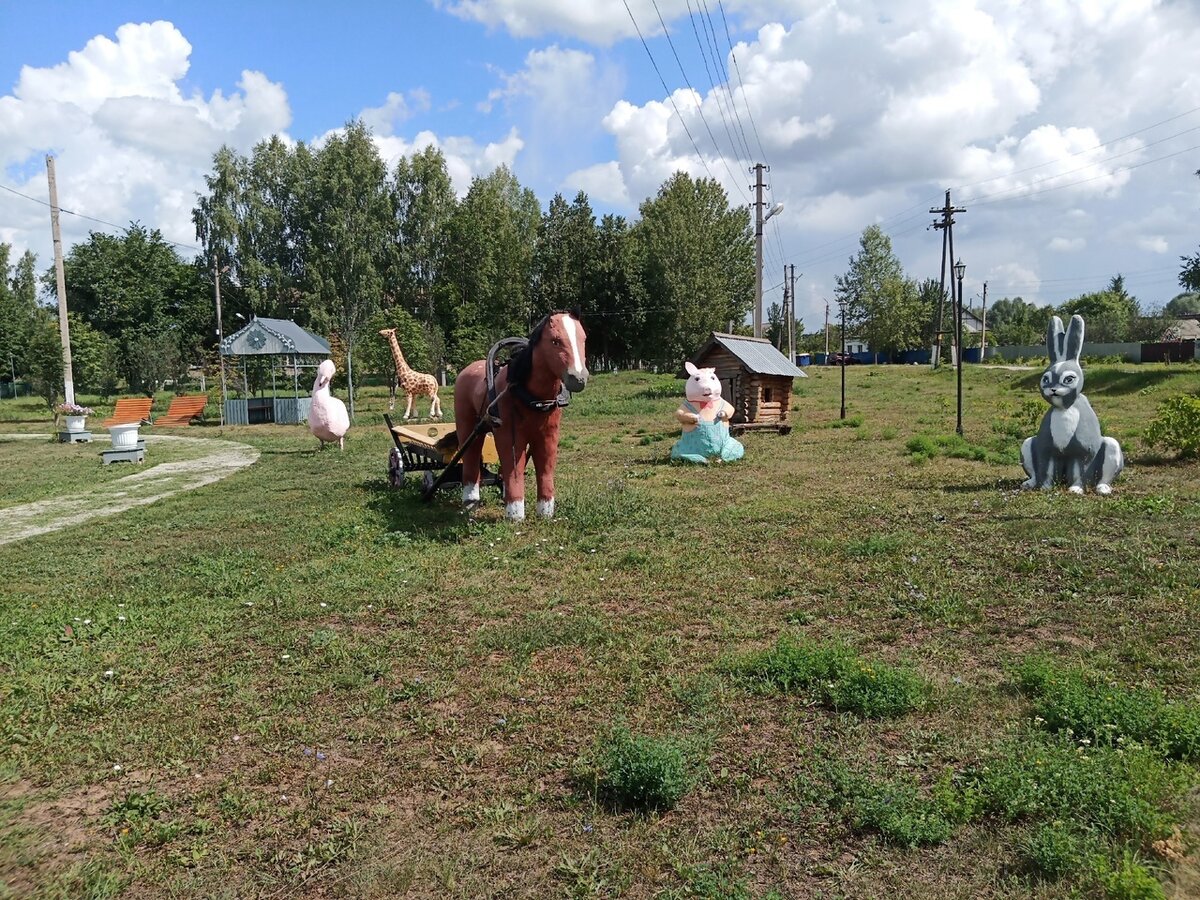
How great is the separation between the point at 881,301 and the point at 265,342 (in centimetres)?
4654

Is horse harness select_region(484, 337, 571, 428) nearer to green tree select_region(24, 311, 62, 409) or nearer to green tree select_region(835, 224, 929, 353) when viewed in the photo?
green tree select_region(24, 311, 62, 409)

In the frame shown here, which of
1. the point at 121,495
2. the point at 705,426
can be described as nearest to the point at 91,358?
the point at 121,495

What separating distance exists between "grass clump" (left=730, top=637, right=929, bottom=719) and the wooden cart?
5130 mm

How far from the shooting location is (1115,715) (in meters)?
3.78

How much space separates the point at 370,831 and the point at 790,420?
1979 centimetres

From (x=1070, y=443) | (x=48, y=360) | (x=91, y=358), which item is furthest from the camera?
(x=91, y=358)

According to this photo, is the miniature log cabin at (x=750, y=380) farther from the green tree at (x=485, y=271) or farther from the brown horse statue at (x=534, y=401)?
the green tree at (x=485, y=271)

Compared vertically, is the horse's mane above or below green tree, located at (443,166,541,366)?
below

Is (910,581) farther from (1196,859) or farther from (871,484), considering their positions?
(871,484)

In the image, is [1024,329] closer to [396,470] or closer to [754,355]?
[754,355]

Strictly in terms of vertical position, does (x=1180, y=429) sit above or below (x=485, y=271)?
below

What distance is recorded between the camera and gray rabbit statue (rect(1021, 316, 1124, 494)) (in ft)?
31.4

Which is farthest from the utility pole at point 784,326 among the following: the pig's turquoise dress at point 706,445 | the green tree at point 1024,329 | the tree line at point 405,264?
the pig's turquoise dress at point 706,445

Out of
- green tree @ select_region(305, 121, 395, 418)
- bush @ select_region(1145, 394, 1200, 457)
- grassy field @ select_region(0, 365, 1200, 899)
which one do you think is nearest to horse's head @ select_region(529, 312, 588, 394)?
grassy field @ select_region(0, 365, 1200, 899)
